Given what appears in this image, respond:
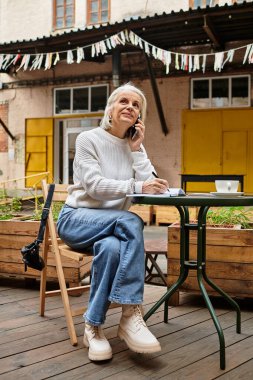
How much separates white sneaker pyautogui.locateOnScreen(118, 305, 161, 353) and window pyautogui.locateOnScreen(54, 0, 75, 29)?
12.2m

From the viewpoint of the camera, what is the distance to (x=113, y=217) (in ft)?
7.58

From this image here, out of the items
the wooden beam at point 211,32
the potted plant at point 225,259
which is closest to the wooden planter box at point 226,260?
the potted plant at point 225,259

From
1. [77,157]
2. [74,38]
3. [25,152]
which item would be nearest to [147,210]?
[74,38]

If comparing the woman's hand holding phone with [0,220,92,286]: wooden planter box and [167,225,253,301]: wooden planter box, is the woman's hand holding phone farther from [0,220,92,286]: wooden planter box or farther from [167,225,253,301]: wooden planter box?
[0,220,92,286]: wooden planter box

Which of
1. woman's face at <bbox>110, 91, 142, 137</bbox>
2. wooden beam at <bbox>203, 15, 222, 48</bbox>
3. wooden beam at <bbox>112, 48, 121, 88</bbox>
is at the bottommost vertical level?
woman's face at <bbox>110, 91, 142, 137</bbox>

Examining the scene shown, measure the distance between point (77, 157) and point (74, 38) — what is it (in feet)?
28.6

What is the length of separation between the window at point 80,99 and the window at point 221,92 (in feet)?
8.69

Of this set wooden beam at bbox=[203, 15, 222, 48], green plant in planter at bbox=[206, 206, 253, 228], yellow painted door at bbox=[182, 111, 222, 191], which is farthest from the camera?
yellow painted door at bbox=[182, 111, 222, 191]

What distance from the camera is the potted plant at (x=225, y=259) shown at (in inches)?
119

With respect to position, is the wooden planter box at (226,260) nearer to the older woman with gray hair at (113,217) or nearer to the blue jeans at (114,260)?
the older woman with gray hair at (113,217)

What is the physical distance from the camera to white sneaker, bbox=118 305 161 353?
213 cm

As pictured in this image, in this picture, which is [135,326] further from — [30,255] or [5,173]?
[5,173]

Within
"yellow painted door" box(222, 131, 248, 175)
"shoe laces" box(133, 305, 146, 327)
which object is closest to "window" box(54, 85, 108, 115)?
"yellow painted door" box(222, 131, 248, 175)

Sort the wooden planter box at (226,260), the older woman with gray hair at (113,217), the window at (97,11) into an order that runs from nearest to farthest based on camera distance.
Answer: the older woman with gray hair at (113,217)
the wooden planter box at (226,260)
the window at (97,11)
